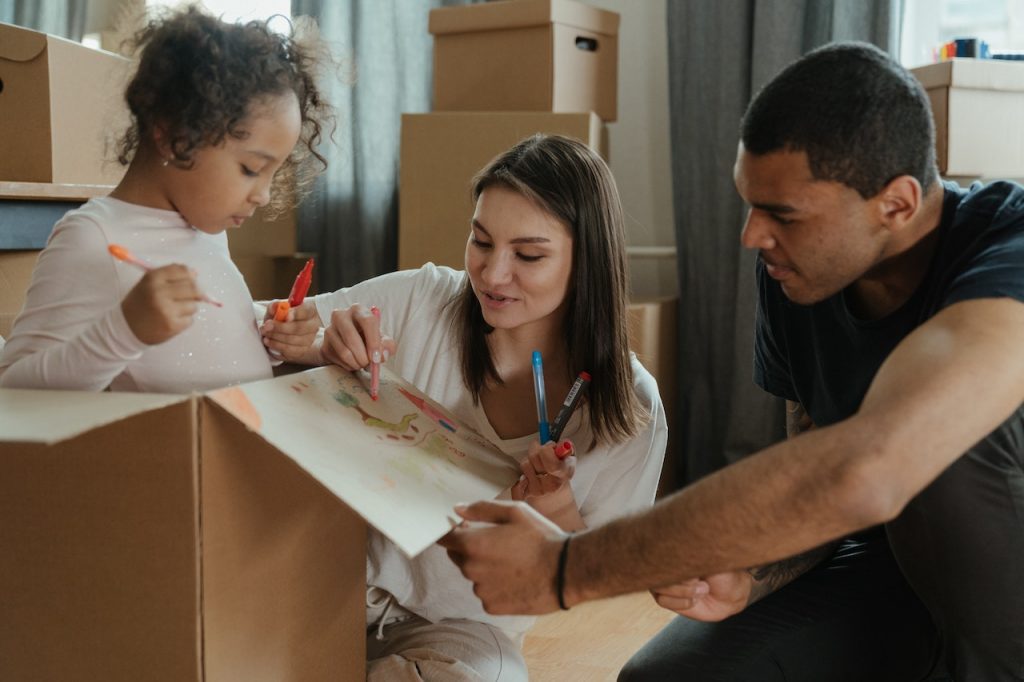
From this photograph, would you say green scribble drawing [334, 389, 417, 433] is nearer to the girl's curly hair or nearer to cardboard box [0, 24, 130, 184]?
the girl's curly hair

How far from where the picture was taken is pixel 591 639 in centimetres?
185

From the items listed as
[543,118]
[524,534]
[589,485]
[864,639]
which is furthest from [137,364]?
[543,118]

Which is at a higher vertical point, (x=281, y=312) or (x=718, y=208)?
(x=718, y=208)

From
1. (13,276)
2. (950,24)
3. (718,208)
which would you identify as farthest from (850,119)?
(950,24)

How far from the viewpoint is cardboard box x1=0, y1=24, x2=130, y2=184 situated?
1820 millimetres

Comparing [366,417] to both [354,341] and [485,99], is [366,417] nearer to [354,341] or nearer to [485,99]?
[354,341]

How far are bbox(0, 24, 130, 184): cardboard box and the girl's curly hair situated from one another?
87 centimetres

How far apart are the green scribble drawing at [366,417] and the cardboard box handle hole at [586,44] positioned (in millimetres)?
1822

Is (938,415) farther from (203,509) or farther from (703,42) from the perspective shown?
(703,42)

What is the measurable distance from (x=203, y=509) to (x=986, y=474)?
0.80 m

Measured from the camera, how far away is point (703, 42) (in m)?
2.64

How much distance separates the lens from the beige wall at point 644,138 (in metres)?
2.87

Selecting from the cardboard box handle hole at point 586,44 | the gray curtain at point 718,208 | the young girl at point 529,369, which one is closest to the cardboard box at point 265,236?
the cardboard box handle hole at point 586,44

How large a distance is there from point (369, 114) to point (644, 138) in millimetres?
817
